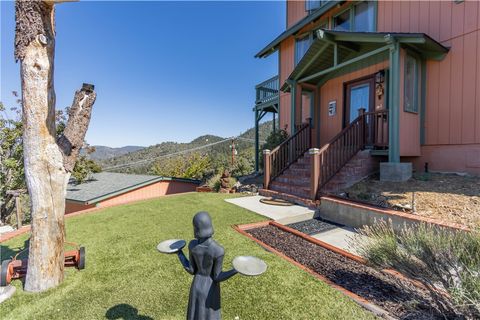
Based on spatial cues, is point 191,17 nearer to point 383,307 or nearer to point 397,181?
point 397,181

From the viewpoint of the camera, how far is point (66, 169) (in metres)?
2.67

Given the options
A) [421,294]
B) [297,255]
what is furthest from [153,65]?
[421,294]

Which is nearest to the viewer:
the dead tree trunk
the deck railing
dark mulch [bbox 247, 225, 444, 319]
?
dark mulch [bbox 247, 225, 444, 319]

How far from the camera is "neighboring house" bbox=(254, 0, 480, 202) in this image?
5.64 meters

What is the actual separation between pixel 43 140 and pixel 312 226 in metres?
4.71

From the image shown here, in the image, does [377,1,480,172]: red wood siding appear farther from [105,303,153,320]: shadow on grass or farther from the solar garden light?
[105,303,153,320]: shadow on grass

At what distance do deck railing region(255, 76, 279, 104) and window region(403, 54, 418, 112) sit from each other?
22.4 feet

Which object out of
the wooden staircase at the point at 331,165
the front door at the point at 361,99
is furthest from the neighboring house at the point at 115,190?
the front door at the point at 361,99

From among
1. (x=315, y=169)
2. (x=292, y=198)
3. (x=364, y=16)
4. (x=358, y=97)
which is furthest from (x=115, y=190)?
(x=364, y=16)

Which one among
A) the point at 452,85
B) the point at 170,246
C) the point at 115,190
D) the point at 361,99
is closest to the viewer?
the point at 170,246

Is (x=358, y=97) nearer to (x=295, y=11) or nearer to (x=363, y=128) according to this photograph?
(x=363, y=128)

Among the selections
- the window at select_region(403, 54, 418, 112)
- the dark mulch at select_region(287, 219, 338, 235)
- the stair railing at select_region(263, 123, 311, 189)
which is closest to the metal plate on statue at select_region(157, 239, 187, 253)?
the dark mulch at select_region(287, 219, 338, 235)

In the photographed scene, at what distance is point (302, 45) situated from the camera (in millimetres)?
10586

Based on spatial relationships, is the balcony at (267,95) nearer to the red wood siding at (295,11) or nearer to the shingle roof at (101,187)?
the red wood siding at (295,11)
